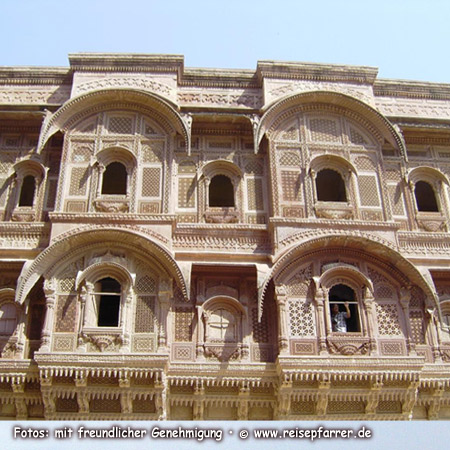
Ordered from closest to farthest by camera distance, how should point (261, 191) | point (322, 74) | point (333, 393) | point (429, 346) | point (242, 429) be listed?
1. point (242, 429)
2. point (333, 393)
3. point (429, 346)
4. point (261, 191)
5. point (322, 74)

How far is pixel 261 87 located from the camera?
48.9 ft

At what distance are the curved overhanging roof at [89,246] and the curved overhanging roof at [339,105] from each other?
3463 mm

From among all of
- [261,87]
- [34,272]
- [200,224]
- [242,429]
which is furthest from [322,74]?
[242,429]

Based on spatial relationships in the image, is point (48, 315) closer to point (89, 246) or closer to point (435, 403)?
point (89, 246)

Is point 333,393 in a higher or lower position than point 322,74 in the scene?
lower

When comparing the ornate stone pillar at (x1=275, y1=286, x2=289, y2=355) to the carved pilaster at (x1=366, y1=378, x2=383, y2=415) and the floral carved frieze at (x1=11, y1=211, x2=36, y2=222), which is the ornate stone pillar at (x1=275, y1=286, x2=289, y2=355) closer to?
the carved pilaster at (x1=366, y1=378, x2=383, y2=415)

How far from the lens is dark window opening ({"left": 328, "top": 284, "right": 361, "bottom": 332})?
42.3 ft

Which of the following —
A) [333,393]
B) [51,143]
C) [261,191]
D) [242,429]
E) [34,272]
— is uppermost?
[51,143]

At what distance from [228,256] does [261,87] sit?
413 cm

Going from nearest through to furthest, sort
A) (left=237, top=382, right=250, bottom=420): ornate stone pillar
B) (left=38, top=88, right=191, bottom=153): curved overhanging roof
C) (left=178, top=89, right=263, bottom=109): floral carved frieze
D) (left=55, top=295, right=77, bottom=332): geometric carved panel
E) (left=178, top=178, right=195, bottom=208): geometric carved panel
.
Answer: (left=237, top=382, right=250, bottom=420): ornate stone pillar → (left=55, top=295, right=77, bottom=332): geometric carved panel → (left=178, top=178, right=195, bottom=208): geometric carved panel → (left=38, top=88, right=191, bottom=153): curved overhanging roof → (left=178, top=89, right=263, bottom=109): floral carved frieze

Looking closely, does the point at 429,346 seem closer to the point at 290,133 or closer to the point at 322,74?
the point at 290,133

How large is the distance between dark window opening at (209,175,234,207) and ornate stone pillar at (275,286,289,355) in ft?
9.33

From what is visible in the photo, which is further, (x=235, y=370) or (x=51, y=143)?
(x=51, y=143)

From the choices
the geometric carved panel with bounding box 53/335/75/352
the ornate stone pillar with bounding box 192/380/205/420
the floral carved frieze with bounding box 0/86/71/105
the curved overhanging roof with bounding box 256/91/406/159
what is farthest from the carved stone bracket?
the floral carved frieze with bounding box 0/86/71/105
